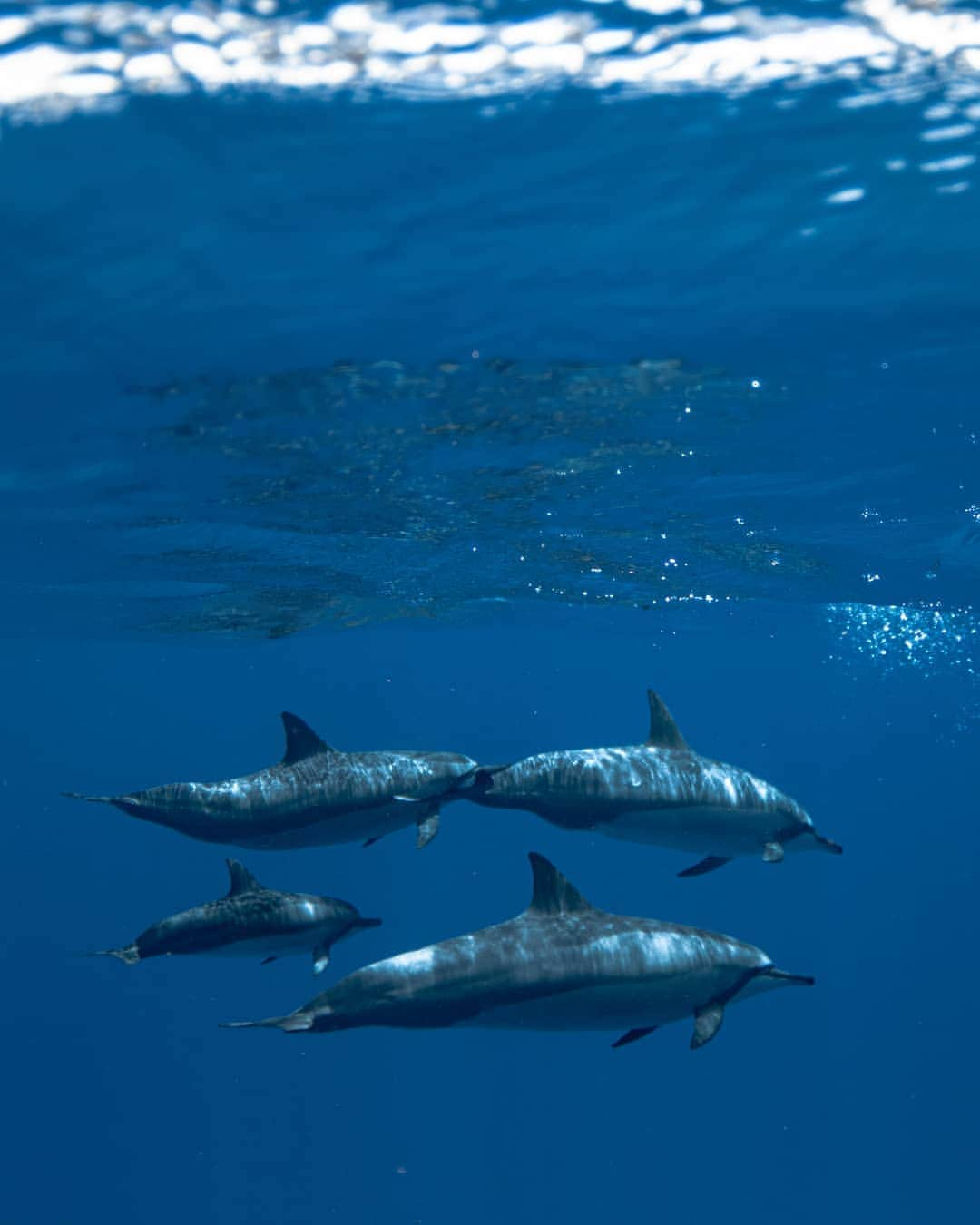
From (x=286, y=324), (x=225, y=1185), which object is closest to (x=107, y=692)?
(x=225, y=1185)

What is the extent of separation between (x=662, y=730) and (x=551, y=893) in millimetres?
4110

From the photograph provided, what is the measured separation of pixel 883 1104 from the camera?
47562 millimetres

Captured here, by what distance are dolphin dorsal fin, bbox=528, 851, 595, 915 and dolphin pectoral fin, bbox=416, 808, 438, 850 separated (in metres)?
1.77

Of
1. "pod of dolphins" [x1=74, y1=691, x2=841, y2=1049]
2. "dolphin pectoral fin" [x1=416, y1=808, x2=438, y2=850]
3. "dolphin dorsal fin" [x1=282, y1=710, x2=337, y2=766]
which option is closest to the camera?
"pod of dolphins" [x1=74, y1=691, x2=841, y2=1049]

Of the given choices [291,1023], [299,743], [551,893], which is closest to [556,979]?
[551,893]

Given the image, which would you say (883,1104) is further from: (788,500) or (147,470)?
(147,470)

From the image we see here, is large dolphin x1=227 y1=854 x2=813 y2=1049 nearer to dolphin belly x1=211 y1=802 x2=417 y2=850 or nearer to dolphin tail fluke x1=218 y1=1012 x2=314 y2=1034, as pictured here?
dolphin tail fluke x1=218 y1=1012 x2=314 y2=1034

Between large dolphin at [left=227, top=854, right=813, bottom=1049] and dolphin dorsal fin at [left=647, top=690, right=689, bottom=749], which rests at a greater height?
large dolphin at [left=227, top=854, right=813, bottom=1049]

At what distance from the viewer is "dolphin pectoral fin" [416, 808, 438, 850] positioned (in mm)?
10562

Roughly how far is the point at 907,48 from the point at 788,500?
1274 cm

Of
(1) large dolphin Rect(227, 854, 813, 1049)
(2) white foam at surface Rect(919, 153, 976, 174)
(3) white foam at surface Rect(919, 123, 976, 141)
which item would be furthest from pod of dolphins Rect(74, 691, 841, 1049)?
(3) white foam at surface Rect(919, 123, 976, 141)

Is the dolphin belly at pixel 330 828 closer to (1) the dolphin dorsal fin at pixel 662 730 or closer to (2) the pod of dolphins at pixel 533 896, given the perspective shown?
(2) the pod of dolphins at pixel 533 896

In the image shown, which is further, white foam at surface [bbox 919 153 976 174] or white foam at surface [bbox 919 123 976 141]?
white foam at surface [bbox 919 153 976 174]

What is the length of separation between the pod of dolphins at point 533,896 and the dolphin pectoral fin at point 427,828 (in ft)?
0.10
